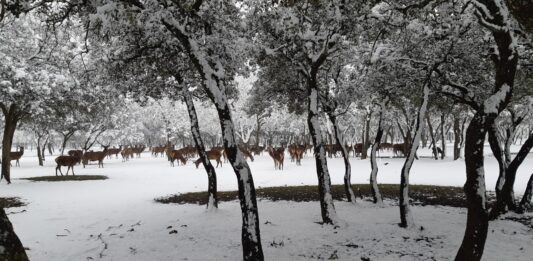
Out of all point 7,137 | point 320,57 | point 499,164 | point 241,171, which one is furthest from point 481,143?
point 7,137

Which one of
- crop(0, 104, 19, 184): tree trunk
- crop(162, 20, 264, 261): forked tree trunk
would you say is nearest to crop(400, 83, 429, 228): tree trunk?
crop(162, 20, 264, 261): forked tree trunk

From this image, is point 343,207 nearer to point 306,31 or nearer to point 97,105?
point 306,31

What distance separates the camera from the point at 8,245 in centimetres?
357

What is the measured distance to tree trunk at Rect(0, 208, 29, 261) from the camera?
3.53 m

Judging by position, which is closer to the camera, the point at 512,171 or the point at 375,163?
the point at 512,171

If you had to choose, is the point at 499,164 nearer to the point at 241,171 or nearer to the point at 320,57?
the point at 320,57

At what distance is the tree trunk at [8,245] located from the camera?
3529 millimetres

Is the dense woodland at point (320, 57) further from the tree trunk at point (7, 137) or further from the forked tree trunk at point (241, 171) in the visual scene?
the tree trunk at point (7, 137)

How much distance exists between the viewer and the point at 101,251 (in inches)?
314

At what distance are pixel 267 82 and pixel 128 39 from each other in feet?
16.7

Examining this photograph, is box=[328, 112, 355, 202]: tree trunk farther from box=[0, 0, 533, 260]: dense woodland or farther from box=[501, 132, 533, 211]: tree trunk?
box=[501, 132, 533, 211]: tree trunk

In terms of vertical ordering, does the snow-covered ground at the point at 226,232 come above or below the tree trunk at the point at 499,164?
below

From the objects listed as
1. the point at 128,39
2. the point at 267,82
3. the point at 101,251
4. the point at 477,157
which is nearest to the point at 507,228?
the point at 477,157

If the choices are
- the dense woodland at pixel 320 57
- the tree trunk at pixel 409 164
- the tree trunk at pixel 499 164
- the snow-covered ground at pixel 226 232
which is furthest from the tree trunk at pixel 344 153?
the tree trunk at pixel 499 164
